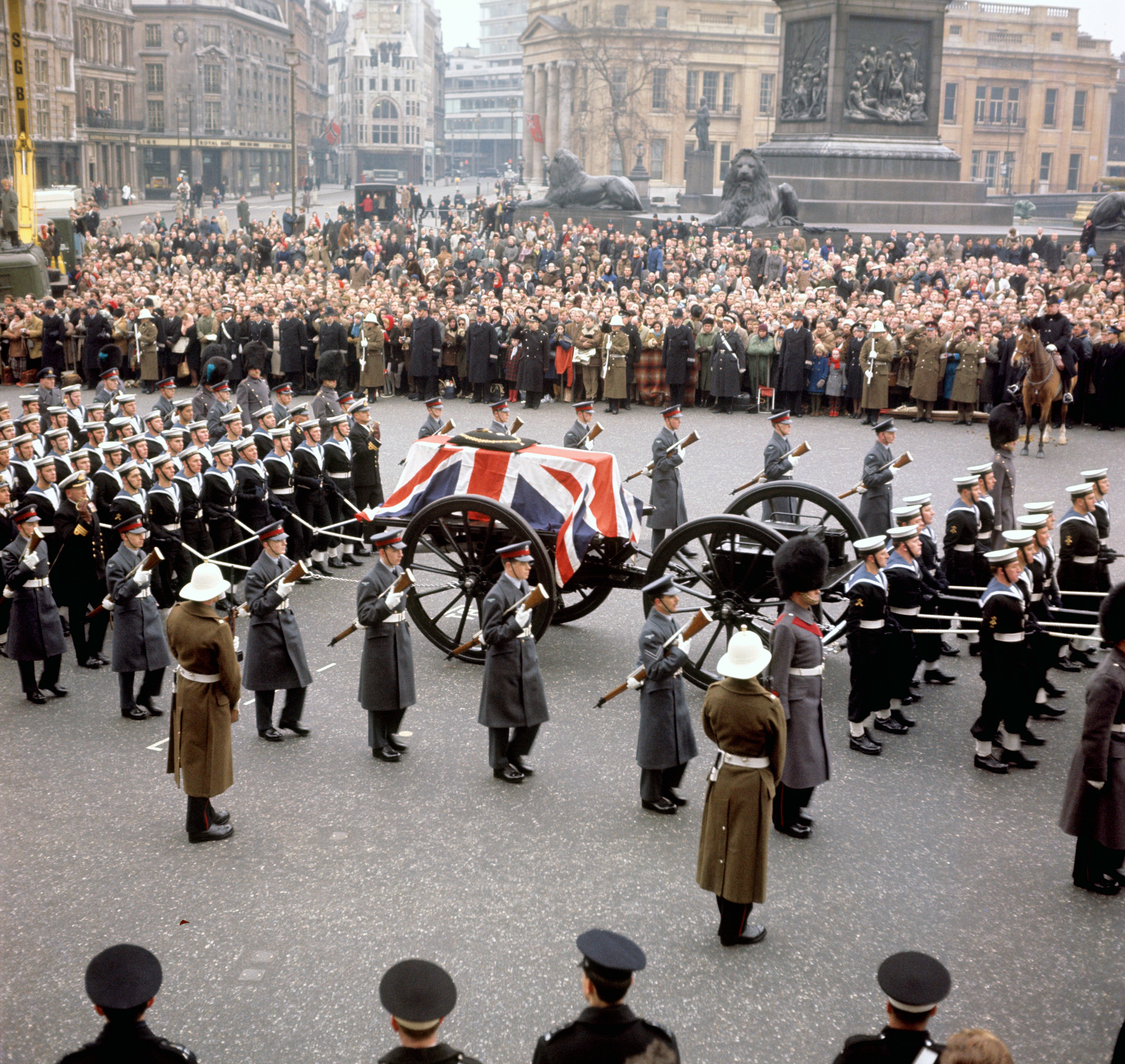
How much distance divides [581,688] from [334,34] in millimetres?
171392

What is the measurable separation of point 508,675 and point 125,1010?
13.7 feet

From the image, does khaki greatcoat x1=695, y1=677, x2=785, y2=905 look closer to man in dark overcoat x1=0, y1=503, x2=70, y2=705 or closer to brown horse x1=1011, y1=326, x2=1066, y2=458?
man in dark overcoat x1=0, y1=503, x2=70, y2=705

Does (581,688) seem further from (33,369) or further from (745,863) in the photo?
(33,369)

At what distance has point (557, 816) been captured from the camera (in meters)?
7.27

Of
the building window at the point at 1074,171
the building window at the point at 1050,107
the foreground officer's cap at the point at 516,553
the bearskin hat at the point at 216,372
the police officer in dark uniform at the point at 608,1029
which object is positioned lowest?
the police officer in dark uniform at the point at 608,1029

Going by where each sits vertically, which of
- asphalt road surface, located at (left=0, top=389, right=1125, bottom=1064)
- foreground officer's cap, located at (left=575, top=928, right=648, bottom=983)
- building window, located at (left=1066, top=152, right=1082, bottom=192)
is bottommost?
asphalt road surface, located at (left=0, top=389, right=1125, bottom=1064)

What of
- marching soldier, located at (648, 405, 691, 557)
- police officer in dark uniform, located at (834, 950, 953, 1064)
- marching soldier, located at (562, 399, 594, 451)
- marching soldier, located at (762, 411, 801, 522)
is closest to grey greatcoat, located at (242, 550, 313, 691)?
marching soldier, located at (562, 399, 594, 451)

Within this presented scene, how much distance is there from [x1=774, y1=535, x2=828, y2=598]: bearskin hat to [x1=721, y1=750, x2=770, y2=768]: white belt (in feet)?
4.26

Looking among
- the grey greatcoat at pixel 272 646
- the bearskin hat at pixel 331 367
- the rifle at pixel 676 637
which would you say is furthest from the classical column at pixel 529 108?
the rifle at pixel 676 637

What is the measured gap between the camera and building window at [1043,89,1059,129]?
76.9 metres

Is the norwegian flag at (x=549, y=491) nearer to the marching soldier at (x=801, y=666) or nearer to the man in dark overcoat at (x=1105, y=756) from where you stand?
the marching soldier at (x=801, y=666)

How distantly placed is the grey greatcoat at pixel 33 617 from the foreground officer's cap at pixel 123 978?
5659 millimetres

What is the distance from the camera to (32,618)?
8867mm

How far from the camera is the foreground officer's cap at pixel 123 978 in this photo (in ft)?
11.9
